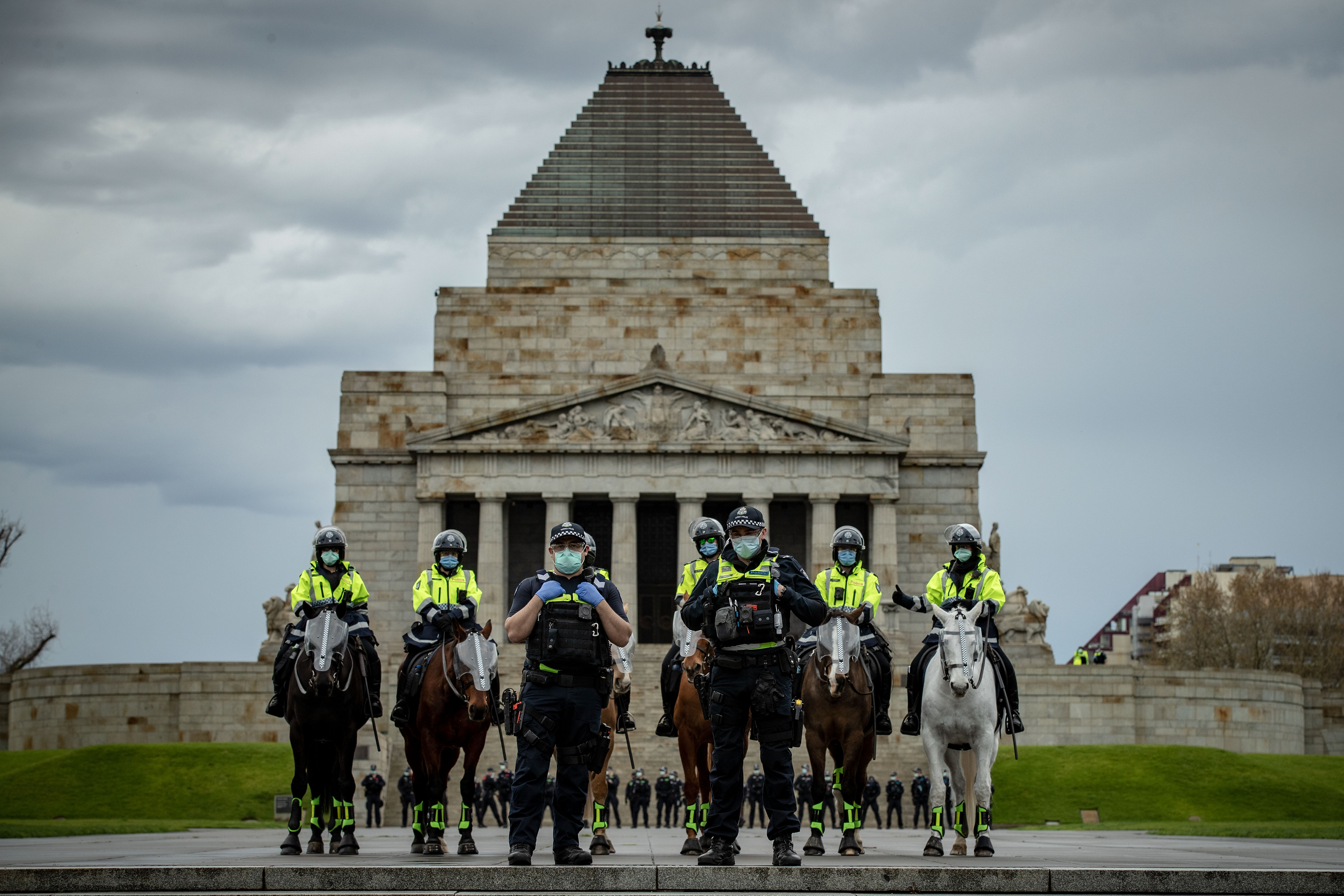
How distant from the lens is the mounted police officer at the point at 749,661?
1486 cm

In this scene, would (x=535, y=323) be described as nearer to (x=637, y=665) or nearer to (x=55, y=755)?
(x=637, y=665)

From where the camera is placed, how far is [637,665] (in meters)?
54.2

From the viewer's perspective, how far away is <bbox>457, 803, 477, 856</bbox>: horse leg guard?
18.2m

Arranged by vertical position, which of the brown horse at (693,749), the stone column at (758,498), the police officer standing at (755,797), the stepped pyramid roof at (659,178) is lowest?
the police officer standing at (755,797)

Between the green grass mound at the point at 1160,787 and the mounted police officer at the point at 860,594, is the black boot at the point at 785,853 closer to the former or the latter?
the mounted police officer at the point at 860,594

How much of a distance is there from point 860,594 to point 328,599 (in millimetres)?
6085

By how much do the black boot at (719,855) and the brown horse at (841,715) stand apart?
3.82 metres

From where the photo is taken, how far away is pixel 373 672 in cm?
1886

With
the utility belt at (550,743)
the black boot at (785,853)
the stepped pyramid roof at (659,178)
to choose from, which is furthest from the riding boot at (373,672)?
the stepped pyramid roof at (659,178)

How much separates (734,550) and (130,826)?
824 inches

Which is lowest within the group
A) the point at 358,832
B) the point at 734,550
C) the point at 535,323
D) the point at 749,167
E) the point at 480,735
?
the point at 358,832

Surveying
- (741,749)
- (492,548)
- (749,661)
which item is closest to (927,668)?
(741,749)

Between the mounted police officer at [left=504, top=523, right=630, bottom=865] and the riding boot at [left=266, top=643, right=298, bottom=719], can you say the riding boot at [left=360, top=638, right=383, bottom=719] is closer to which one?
the riding boot at [left=266, top=643, right=298, bottom=719]

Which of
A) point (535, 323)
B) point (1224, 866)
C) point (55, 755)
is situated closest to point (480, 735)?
→ point (1224, 866)
